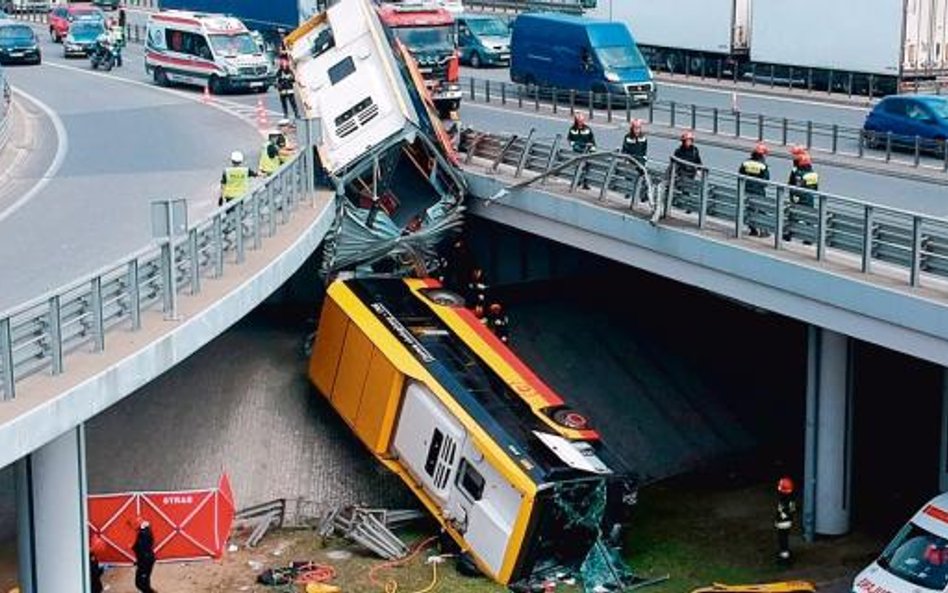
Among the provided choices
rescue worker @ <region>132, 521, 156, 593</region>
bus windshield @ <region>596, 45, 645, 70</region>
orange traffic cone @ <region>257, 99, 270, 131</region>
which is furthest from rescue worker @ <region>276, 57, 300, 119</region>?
rescue worker @ <region>132, 521, 156, 593</region>

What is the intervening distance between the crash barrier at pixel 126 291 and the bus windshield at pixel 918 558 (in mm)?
8661

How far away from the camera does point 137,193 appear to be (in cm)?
2673

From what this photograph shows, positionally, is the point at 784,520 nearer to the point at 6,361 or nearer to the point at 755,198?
the point at 755,198

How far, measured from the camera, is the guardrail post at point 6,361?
1503cm

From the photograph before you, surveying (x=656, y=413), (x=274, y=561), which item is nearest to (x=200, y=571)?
(x=274, y=561)

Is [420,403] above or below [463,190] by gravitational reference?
below

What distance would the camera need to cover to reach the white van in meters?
20.0

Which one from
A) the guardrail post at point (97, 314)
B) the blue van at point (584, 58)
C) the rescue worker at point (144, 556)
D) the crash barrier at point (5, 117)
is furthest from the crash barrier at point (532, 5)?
the guardrail post at point (97, 314)

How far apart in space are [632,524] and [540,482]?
449 centimetres

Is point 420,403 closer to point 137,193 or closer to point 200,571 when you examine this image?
point 200,571

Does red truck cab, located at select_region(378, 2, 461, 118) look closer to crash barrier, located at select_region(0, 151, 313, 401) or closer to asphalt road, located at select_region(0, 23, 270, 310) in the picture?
asphalt road, located at select_region(0, 23, 270, 310)

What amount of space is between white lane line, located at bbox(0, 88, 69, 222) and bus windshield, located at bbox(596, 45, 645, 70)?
12.7 metres

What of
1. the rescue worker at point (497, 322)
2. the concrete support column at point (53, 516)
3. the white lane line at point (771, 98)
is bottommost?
the rescue worker at point (497, 322)

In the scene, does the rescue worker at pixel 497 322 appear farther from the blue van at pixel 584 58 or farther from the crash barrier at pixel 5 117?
the blue van at pixel 584 58
